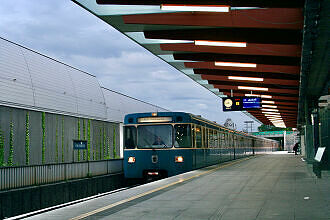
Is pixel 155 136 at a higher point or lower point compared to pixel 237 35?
lower

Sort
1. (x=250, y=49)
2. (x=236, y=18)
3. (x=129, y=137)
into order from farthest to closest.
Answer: (x=129, y=137)
(x=250, y=49)
(x=236, y=18)

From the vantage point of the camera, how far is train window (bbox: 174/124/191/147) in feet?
60.2

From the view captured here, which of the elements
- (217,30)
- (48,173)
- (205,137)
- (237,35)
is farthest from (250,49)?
(48,173)

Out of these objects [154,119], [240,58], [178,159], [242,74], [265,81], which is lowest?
[178,159]

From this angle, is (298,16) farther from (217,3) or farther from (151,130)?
(151,130)

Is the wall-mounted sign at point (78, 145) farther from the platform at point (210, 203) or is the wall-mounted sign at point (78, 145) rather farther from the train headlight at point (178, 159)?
the platform at point (210, 203)

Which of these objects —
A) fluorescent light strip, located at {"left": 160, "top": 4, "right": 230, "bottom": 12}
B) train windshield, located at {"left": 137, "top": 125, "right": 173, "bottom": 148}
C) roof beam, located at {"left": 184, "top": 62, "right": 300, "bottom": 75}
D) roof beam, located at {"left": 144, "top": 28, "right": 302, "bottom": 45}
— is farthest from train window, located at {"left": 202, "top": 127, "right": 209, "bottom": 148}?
fluorescent light strip, located at {"left": 160, "top": 4, "right": 230, "bottom": 12}

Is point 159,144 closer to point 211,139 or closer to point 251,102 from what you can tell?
point 211,139

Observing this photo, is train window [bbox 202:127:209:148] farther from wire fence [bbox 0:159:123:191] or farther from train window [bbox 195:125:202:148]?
wire fence [bbox 0:159:123:191]

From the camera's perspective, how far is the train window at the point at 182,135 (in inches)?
723

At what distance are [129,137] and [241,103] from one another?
11.7m

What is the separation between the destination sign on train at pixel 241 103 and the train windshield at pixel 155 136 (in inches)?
436

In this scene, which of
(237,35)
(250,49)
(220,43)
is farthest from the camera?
(250,49)

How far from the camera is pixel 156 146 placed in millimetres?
18297
